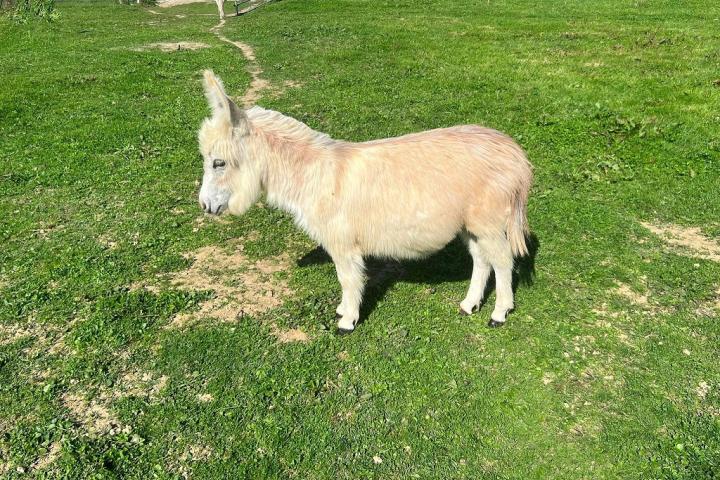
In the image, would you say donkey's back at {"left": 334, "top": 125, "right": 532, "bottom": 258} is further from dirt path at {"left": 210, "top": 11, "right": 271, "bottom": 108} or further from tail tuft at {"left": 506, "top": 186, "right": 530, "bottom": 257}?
dirt path at {"left": 210, "top": 11, "right": 271, "bottom": 108}

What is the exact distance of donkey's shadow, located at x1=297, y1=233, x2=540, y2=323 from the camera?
6.93 metres

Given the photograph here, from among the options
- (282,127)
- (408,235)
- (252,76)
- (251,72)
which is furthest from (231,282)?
(251,72)

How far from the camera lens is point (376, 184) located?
531 cm

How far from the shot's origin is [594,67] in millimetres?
16156

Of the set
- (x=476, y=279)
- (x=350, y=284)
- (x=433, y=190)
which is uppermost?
(x=433, y=190)

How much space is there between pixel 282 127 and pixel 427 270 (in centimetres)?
311

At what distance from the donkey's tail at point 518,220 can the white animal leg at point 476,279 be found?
1.56 feet

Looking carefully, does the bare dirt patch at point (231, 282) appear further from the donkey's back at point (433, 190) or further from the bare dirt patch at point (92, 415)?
the donkey's back at point (433, 190)

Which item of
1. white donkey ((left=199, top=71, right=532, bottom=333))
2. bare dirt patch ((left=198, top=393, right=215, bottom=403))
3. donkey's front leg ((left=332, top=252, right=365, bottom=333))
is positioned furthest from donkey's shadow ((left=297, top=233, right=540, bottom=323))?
bare dirt patch ((left=198, top=393, right=215, bottom=403))

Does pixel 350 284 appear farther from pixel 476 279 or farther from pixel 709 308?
pixel 709 308

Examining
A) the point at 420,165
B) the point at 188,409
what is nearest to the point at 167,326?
the point at 188,409

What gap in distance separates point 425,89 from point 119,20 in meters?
28.3

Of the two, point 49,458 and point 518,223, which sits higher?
point 518,223

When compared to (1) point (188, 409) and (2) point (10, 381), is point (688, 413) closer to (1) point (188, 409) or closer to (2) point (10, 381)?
(1) point (188, 409)
